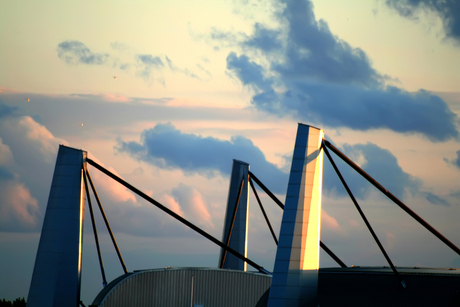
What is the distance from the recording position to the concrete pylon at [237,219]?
100000 mm

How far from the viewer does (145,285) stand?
79.9 meters

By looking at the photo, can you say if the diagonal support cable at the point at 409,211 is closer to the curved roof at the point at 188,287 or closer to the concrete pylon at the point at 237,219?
the curved roof at the point at 188,287

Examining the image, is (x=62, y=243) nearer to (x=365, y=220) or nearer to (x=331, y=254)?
(x=331, y=254)

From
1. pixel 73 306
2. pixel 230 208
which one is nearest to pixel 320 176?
pixel 73 306

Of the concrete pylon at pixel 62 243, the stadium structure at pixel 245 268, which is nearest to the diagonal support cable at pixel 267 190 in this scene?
the stadium structure at pixel 245 268

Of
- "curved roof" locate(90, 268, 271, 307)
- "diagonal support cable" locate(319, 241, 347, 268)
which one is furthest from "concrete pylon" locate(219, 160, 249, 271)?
"diagonal support cable" locate(319, 241, 347, 268)

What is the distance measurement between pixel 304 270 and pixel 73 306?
27.8 meters

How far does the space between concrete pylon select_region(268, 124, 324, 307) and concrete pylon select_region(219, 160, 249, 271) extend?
36342mm

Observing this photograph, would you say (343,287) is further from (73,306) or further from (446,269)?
(73,306)

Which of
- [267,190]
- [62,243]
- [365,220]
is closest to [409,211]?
[365,220]

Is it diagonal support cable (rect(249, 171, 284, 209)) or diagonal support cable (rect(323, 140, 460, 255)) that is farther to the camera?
diagonal support cable (rect(249, 171, 284, 209))

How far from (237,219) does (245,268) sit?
6.74 metres

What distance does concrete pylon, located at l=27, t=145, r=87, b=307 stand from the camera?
76500 mm

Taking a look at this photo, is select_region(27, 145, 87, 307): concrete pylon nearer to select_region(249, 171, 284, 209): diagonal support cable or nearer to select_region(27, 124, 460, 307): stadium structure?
select_region(27, 124, 460, 307): stadium structure
